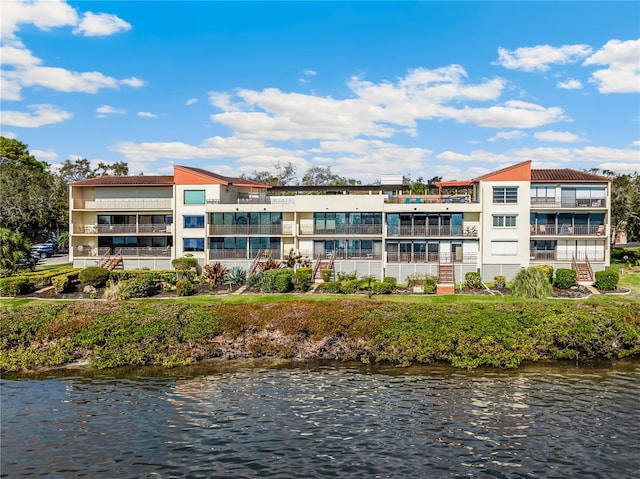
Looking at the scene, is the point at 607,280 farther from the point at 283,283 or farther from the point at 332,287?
the point at 283,283

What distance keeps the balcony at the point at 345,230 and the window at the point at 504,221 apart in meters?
9.80

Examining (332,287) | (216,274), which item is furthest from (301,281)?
(216,274)

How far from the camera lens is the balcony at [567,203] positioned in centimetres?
4819

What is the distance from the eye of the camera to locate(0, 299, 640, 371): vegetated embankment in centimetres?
2878

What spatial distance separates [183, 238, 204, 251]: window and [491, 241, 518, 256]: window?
2573 cm

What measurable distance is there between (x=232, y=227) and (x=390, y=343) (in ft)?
80.3

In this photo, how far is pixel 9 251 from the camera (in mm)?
44312

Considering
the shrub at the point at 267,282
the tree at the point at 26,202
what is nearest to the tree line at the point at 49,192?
the tree at the point at 26,202

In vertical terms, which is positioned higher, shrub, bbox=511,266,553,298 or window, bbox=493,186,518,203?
window, bbox=493,186,518,203

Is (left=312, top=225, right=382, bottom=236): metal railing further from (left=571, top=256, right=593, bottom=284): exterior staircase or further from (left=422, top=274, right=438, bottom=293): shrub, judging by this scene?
(left=571, top=256, right=593, bottom=284): exterior staircase

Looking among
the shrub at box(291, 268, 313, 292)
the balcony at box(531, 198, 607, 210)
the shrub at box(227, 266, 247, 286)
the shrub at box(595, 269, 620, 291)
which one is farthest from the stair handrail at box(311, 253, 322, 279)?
the shrub at box(595, 269, 620, 291)

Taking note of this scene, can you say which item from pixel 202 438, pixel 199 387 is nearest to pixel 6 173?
pixel 199 387

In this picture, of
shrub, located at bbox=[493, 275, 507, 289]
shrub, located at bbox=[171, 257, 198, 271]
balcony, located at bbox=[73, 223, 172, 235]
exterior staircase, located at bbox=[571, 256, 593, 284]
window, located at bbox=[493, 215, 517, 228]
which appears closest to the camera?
shrub, located at bbox=[493, 275, 507, 289]

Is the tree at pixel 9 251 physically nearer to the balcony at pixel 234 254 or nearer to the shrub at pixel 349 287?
the balcony at pixel 234 254
